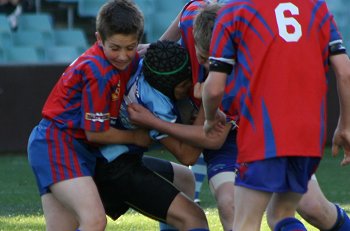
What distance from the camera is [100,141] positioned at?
5.06 metres

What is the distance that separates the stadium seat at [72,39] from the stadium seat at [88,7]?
0.58 metres

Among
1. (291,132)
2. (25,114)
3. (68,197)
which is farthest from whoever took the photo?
(25,114)

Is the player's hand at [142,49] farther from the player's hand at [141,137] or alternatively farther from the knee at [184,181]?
the knee at [184,181]

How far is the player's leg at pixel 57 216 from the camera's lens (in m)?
5.23

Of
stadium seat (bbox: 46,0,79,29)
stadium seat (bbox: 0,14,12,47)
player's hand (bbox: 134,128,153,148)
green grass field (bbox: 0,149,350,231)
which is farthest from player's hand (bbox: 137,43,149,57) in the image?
stadium seat (bbox: 46,0,79,29)

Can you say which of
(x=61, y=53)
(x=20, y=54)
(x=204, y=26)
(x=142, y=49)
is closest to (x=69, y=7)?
(x=61, y=53)

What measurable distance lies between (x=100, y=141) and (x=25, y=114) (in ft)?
20.9

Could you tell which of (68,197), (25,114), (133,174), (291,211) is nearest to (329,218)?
(291,211)

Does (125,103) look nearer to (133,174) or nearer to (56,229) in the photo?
(133,174)

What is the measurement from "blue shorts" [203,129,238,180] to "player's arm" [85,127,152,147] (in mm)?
336

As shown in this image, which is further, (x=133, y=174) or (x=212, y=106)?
(x=133, y=174)

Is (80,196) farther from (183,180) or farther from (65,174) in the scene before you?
(183,180)

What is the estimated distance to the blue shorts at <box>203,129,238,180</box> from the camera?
5215 mm

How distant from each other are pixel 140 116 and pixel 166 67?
0.28 m
